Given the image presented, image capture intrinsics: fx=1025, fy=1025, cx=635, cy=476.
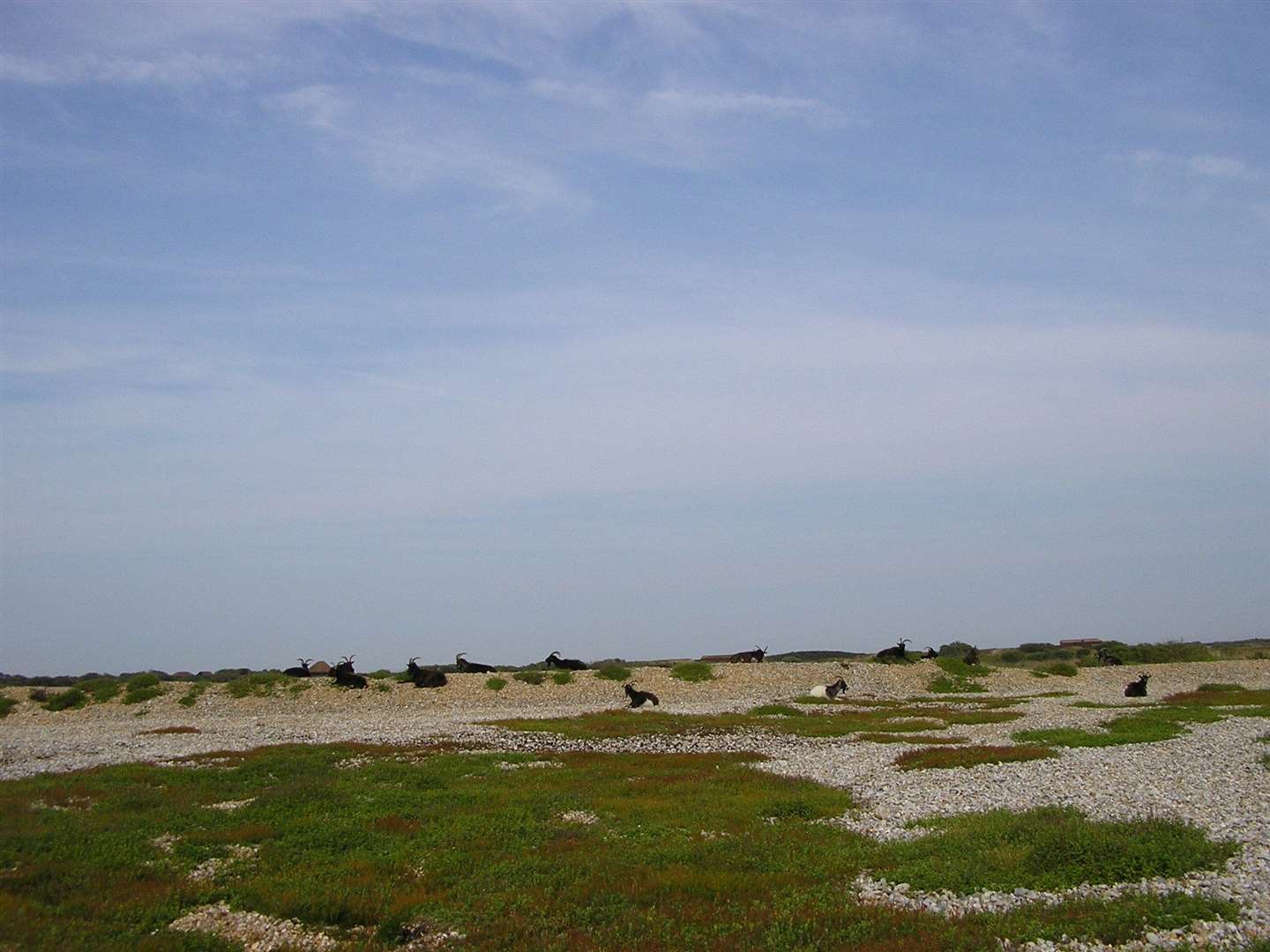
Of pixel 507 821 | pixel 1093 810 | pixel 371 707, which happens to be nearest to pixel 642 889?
pixel 507 821

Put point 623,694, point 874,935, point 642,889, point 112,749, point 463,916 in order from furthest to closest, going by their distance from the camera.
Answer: point 623,694 → point 112,749 → point 642,889 → point 463,916 → point 874,935

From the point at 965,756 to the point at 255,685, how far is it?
38628mm

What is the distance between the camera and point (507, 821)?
765 inches

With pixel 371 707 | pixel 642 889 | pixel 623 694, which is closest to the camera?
pixel 642 889

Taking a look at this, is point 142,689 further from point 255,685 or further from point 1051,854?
point 1051,854

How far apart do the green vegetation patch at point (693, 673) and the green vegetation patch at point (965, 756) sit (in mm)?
30224

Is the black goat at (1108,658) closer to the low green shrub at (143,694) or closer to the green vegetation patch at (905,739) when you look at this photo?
the green vegetation patch at (905,739)

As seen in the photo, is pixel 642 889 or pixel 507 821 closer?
pixel 642 889

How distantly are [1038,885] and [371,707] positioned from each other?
4193 cm

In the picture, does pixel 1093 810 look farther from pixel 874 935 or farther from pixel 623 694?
pixel 623 694

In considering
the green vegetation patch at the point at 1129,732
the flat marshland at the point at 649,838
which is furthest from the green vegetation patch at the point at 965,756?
the green vegetation patch at the point at 1129,732

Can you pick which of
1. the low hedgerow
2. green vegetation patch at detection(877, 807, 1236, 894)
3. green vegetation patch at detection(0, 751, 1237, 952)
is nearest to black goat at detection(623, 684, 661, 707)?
the low hedgerow

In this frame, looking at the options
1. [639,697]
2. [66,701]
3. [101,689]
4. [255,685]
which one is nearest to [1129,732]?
[639,697]

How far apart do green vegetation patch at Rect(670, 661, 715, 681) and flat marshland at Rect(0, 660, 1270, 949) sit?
2154 cm
